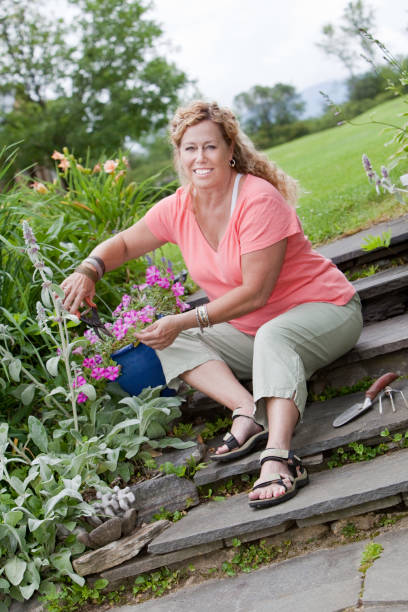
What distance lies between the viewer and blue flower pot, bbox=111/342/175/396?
9.29ft

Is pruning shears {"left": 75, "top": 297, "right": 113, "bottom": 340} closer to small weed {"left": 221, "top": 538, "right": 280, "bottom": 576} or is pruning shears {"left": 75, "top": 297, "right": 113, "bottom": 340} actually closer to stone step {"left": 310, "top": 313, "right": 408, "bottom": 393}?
stone step {"left": 310, "top": 313, "right": 408, "bottom": 393}

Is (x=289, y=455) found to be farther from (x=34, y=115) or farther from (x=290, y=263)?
(x=34, y=115)

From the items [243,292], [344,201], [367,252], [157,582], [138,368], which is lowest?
[157,582]

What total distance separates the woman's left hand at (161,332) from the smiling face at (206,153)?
56 centimetres

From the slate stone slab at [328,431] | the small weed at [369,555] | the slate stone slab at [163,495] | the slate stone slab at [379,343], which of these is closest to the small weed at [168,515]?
the slate stone slab at [163,495]

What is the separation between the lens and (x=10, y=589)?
93.1 inches

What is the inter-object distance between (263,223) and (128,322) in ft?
2.34

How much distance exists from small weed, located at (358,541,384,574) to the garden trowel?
1.87 ft

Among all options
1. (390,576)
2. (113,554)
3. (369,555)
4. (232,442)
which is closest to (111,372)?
(232,442)

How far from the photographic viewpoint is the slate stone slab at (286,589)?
1.85 meters

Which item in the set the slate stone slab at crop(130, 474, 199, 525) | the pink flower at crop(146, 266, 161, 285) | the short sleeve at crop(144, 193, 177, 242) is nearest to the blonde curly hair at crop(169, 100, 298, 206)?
the short sleeve at crop(144, 193, 177, 242)

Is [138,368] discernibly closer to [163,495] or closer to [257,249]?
[163,495]

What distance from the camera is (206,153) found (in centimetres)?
266

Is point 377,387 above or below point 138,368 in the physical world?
below
